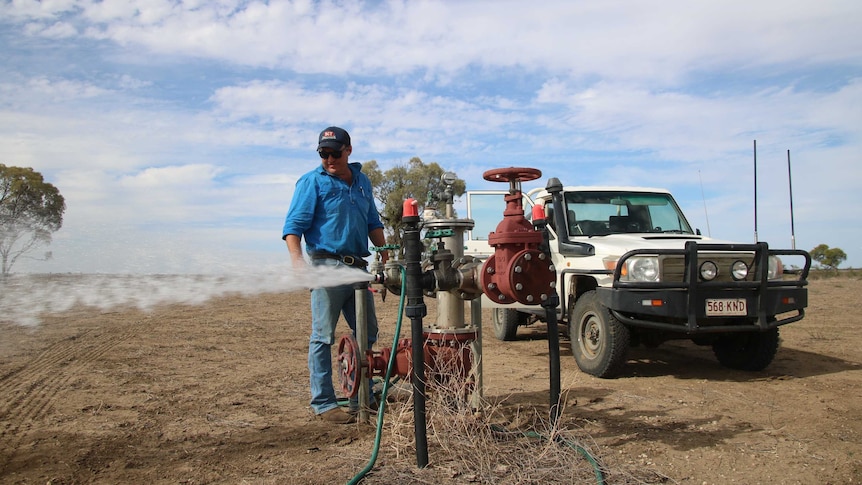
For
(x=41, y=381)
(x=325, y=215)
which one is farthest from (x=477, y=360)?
(x=41, y=381)

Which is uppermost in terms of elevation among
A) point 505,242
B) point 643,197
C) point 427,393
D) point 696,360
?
point 643,197

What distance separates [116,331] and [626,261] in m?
7.60

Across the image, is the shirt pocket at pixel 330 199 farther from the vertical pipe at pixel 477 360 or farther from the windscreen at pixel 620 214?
the windscreen at pixel 620 214

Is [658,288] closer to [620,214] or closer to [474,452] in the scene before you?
[620,214]

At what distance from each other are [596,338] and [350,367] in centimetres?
311

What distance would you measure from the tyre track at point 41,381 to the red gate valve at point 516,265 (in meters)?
2.92

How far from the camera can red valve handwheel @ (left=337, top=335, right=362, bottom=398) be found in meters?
3.90

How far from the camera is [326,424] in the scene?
14.0 ft

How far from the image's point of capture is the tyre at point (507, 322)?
878 centimetres

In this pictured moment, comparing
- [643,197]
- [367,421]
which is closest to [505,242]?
[367,421]

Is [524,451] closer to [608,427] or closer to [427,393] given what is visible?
[427,393]

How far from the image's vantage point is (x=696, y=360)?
7.20 m

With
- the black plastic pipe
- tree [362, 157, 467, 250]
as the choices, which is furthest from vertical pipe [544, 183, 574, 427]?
tree [362, 157, 467, 250]

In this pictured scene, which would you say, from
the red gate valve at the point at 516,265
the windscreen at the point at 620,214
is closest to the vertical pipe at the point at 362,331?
the red gate valve at the point at 516,265
